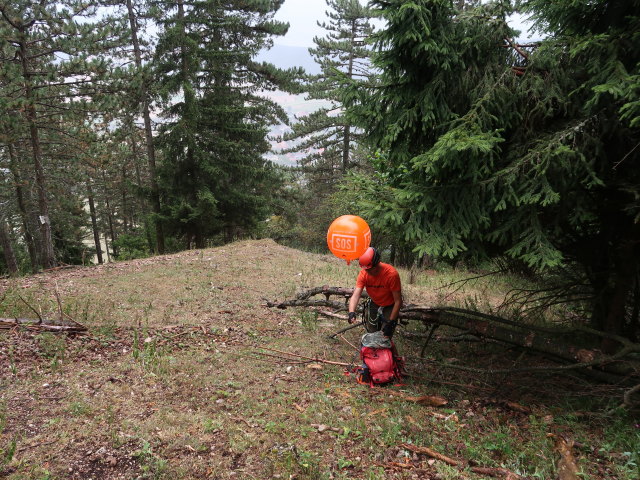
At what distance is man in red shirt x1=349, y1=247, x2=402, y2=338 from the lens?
5.63 m

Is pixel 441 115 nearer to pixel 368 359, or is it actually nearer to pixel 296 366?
pixel 368 359

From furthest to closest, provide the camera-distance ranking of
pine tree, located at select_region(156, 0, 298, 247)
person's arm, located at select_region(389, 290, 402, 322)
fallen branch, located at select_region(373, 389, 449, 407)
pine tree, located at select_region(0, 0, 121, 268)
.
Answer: pine tree, located at select_region(156, 0, 298, 247), pine tree, located at select_region(0, 0, 121, 268), person's arm, located at select_region(389, 290, 402, 322), fallen branch, located at select_region(373, 389, 449, 407)

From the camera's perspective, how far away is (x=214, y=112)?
17.9 metres

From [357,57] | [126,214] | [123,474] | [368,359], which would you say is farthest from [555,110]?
[126,214]

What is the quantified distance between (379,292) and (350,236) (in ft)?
6.77

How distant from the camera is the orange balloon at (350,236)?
771 cm

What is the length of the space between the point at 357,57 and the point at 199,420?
79.6ft

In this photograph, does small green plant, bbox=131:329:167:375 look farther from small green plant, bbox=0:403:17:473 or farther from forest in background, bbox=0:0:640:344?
forest in background, bbox=0:0:640:344

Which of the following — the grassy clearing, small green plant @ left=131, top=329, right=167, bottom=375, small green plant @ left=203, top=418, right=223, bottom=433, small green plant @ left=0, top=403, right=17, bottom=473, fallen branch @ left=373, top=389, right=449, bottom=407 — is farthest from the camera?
small green plant @ left=131, top=329, right=167, bottom=375

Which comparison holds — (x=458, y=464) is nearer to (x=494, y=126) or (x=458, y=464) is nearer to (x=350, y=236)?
(x=494, y=126)

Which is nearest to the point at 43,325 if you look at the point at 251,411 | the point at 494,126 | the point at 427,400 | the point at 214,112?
the point at 251,411

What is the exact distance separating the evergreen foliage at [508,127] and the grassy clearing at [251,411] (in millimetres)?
2079

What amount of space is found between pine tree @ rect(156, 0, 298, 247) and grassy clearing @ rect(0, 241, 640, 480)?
36.6 ft

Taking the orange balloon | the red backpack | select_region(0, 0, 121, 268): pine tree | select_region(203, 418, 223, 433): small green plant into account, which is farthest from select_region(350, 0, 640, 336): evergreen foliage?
select_region(0, 0, 121, 268): pine tree
